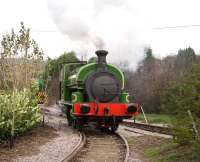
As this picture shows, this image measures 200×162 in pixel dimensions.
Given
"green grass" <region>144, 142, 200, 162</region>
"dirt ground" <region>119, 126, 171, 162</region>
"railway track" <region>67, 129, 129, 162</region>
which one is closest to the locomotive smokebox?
"railway track" <region>67, 129, 129, 162</region>

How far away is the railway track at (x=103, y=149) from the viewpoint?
10.1 m

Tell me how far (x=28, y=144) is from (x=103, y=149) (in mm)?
2245

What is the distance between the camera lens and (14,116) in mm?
11844

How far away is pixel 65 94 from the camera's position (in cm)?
1822

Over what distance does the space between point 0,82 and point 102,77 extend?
405cm

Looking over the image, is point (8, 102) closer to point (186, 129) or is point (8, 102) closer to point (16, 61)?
point (16, 61)

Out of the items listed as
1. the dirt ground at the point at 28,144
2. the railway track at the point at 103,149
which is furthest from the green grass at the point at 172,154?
the dirt ground at the point at 28,144

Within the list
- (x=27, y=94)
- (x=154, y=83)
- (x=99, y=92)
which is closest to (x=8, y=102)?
(x=27, y=94)

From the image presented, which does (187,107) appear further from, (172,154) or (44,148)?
(44,148)

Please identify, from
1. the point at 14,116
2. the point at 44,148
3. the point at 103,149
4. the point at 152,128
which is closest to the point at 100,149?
the point at 103,149

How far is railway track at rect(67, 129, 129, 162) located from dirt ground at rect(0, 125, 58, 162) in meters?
1.31

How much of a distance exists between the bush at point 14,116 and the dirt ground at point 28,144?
337mm

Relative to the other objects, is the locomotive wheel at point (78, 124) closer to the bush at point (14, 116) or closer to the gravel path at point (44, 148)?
the gravel path at point (44, 148)

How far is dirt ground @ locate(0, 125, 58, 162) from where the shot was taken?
392 inches
